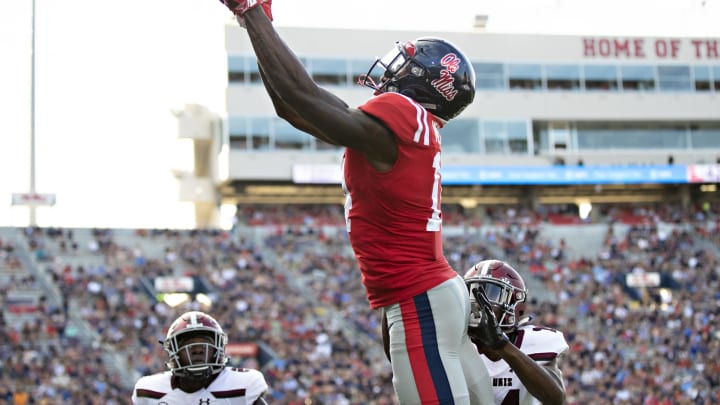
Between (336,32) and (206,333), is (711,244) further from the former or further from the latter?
(206,333)

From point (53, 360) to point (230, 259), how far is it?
625cm

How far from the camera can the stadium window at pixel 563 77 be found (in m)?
35.4

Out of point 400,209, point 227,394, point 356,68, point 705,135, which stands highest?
point 356,68

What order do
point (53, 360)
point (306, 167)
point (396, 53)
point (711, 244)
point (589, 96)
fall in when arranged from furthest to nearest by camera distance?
point (589, 96), point (306, 167), point (711, 244), point (53, 360), point (396, 53)

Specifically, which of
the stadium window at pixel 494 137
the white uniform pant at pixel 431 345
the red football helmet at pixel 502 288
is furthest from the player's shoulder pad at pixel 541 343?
the stadium window at pixel 494 137

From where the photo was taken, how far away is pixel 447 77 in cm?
368

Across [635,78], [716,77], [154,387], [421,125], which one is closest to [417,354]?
[421,125]

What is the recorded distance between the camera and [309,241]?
87.2ft

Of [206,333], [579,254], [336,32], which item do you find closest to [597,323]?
[579,254]

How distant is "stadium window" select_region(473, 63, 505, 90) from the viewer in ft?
114

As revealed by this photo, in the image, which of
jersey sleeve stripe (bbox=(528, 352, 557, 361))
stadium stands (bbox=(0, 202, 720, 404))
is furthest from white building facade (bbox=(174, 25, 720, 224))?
jersey sleeve stripe (bbox=(528, 352, 557, 361))

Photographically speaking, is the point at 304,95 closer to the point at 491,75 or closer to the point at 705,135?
the point at 491,75

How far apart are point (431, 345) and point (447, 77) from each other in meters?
1.03

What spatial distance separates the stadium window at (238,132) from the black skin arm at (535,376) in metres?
28.8
